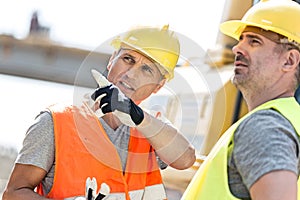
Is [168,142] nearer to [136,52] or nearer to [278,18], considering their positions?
[136,52]

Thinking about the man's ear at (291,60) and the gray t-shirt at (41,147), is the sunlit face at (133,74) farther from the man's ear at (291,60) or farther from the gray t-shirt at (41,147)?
the man's ear at (291,60)

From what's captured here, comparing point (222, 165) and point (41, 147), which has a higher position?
point (222, 165)

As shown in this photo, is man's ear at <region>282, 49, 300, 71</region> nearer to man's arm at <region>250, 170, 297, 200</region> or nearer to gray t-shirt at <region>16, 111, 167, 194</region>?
man's arm at <region>250, 170, 297, 200</region>

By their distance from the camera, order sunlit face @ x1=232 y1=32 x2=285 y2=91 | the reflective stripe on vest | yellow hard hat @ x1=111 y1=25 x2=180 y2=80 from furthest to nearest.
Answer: yellow hard hat @ x1=111 y1=25 x2=180 y2=80 < sunlit face @ x1=232 y1=32 x2=285 y2=91 < the reflective stripe on vest

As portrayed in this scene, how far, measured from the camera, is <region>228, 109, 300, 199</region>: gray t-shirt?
230cm

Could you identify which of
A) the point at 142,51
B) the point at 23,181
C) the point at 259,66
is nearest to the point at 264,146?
the point at 259,66

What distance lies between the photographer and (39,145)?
2809 mm

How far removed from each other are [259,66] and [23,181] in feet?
3.44

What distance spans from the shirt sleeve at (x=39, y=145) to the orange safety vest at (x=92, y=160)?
0.08 feet

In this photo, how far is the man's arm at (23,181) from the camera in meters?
2.78

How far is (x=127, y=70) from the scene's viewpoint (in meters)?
2.96

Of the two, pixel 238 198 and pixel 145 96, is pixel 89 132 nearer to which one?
pixel 145 96

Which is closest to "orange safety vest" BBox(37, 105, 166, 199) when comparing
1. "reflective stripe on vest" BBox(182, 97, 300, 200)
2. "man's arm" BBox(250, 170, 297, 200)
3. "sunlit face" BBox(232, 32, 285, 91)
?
"reflective stripe on vest" BBox(182, 97, 300, 200)

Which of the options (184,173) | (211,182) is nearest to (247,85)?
(211,182)
